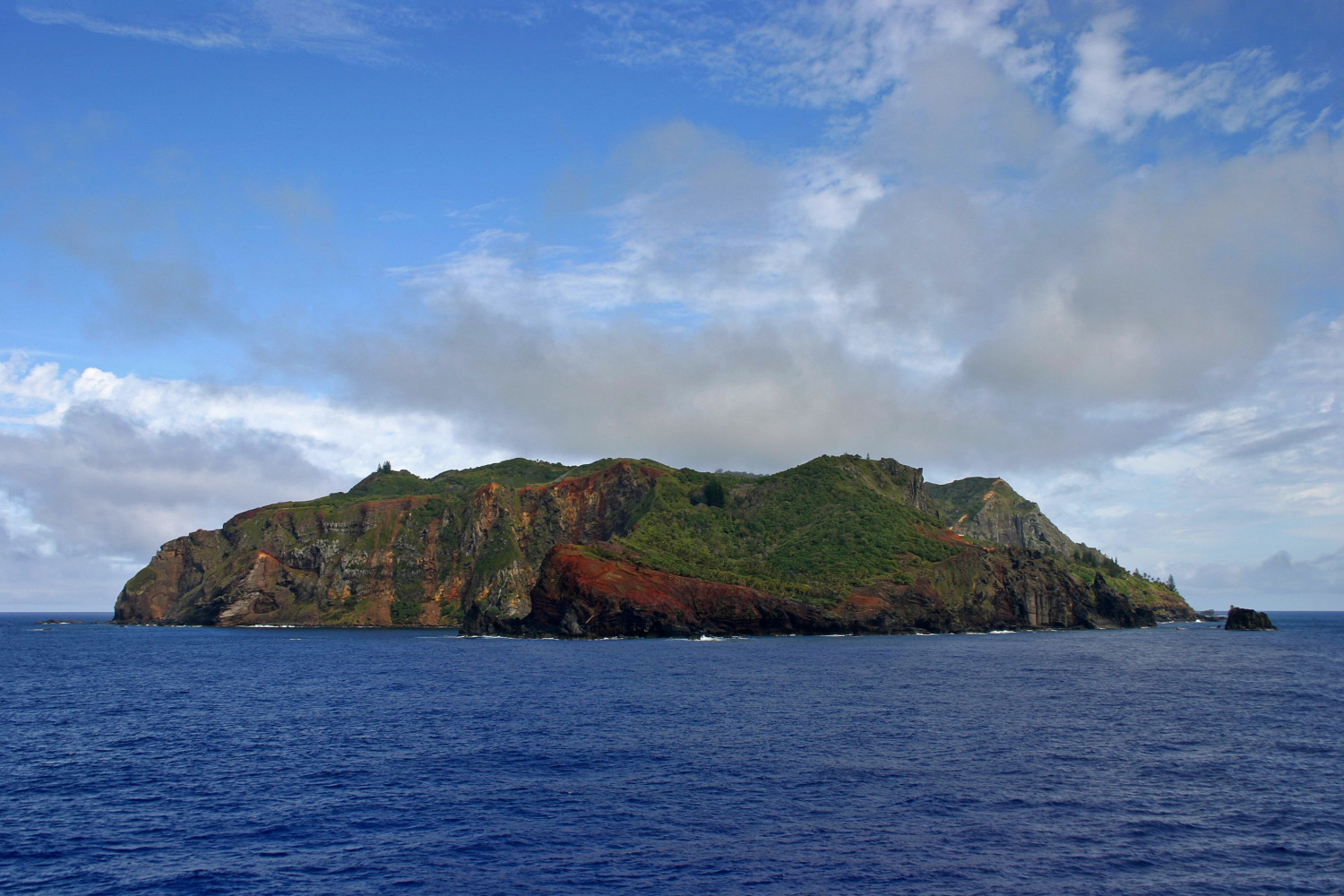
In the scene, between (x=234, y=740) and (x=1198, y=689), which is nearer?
(x=234, y=740)

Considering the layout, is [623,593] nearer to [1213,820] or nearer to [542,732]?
[542,732]

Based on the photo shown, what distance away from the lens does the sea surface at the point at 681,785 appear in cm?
3403

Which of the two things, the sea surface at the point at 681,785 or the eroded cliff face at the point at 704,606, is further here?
the eroded cliff face at the point at 704,606

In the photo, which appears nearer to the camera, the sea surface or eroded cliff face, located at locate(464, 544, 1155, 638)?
the sea surface

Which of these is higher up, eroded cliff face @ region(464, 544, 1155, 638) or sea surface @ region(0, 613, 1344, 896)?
eroded cliff face @ region(464, 544, 1155, 638)

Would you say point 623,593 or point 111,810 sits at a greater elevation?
point 623,593

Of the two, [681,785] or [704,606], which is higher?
[704,606]

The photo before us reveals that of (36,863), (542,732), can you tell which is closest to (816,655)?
(542,732)

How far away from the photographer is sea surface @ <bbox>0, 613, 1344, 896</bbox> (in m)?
34.0

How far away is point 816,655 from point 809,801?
247ft

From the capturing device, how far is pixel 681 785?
46406 millimetres

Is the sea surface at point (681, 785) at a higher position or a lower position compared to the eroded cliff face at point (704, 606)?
lower

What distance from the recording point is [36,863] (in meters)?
35.5

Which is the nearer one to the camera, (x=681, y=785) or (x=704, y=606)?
(x=681, y=785)
